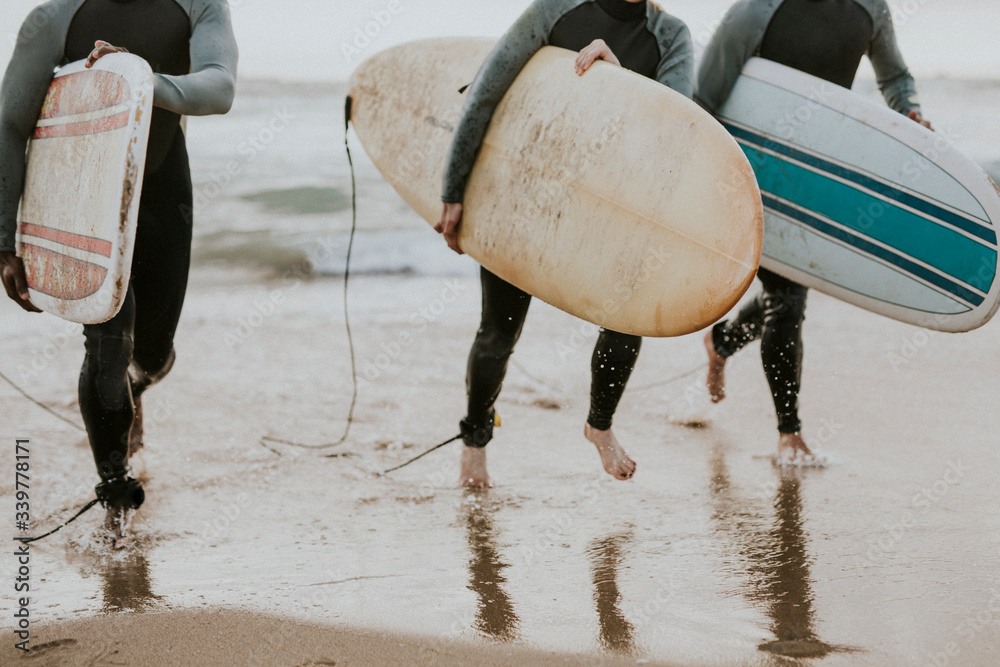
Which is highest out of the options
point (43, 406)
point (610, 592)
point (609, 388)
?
point (609, 388)

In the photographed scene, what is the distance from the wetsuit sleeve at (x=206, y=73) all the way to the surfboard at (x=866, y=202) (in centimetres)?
171

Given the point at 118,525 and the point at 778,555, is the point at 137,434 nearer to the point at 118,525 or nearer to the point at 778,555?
the point at 118,525

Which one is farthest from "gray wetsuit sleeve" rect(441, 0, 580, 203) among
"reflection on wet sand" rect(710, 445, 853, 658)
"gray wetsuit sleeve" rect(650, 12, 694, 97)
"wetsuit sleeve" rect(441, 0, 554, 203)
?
"reflection on wet sand" rect(710, 445, 853, 658)

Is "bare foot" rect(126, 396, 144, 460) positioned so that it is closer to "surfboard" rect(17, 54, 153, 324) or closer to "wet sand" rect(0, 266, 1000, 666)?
"wet sand" rect(0, 266, 1000, 666)

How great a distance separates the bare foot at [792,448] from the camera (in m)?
3.09

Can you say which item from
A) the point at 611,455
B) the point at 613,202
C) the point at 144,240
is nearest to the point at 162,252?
the point at 144,240

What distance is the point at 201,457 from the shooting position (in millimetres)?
3203

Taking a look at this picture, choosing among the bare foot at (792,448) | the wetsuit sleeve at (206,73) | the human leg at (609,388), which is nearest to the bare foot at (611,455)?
the human leg at (609,388)

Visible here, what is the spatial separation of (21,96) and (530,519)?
1.87 meters

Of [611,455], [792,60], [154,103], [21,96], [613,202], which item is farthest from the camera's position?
[792,60]

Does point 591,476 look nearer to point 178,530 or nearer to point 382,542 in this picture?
point 382,542

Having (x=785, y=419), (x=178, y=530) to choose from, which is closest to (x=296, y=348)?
(x=178, y=530)

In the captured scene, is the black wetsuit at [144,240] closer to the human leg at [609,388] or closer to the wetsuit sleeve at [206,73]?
the wetsuit sleeve at [206,73]

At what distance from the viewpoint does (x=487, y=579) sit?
7.13 feet
